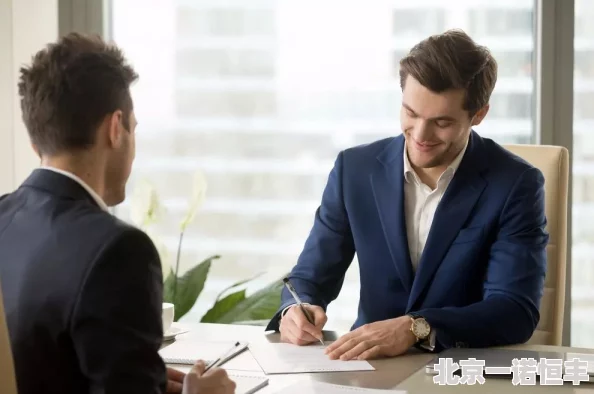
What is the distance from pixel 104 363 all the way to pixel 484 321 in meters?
1.05

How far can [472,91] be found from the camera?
2.27 meters

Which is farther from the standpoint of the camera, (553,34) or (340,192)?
(553,34)

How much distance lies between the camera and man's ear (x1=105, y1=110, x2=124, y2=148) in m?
1.39

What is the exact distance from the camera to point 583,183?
3.42 meters

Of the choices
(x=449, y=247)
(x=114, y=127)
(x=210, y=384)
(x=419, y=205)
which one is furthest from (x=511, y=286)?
(x=114, y=127)

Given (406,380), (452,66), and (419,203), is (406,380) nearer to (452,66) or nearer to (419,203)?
(419,203)

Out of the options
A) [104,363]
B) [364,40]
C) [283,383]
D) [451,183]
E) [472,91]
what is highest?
[364,40]

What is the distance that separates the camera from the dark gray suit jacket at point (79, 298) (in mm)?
1213

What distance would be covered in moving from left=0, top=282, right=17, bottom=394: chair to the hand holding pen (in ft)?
2.72

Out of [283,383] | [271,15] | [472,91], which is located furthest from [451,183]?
[271,15]

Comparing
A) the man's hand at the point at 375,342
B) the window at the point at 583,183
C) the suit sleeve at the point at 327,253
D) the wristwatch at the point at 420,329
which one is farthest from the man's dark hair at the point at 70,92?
the window at the point at 583,183

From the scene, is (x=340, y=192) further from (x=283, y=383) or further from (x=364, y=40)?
(x=364, y=40)

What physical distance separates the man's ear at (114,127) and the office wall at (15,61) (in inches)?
88.0

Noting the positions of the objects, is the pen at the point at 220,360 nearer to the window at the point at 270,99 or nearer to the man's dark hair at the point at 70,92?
the man's dark hair at the point at 70,92
